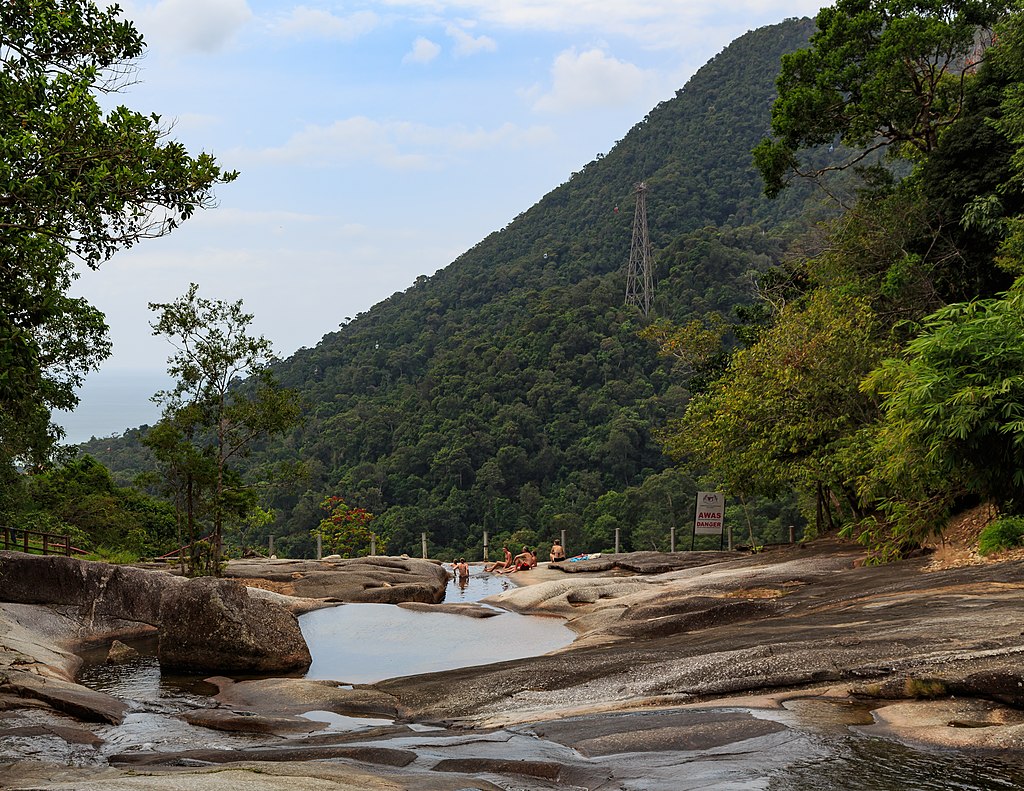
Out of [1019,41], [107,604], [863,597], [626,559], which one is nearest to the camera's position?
[863,597]

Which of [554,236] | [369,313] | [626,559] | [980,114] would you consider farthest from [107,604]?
[554,236]

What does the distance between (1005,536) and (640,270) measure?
72407 millimetres

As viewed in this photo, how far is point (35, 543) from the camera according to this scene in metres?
32.0

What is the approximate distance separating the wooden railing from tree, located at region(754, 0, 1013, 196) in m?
24.8

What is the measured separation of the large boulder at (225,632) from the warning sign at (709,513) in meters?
21.2

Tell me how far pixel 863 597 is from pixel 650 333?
24563 mm

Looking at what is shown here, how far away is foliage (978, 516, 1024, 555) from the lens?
579 inches

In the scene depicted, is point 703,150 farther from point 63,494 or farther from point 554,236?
point 63,494

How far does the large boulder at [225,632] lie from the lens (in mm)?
16703

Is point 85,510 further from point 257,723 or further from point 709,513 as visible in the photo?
point 257,723

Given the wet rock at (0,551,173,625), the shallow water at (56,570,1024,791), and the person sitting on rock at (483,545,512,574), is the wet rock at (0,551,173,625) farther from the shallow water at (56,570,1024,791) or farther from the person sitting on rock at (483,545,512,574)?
the person sitting on rock at (483,545,512,574)

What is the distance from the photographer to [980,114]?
86.4 ft

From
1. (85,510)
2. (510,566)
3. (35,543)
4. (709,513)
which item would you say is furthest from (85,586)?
(709,513)

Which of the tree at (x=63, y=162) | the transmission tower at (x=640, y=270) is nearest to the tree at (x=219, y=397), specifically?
the tree at (x=63, y=162)
